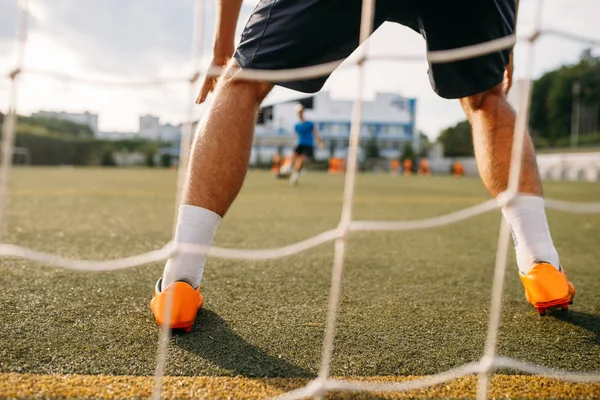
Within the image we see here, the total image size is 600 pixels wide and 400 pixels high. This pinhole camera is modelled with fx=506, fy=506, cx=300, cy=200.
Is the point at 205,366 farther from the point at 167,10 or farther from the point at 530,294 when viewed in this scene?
the point at 167,10

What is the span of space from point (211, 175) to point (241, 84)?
17cm

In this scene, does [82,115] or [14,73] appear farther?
[82,115]

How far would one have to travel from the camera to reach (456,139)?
37.9m

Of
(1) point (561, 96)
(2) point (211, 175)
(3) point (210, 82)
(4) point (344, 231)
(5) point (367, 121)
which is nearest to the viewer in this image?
(4) point (344, 231)

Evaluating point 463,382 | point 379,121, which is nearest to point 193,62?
point 463,382

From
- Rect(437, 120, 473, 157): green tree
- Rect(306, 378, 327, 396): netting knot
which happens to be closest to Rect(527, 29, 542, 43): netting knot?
Rect(306, 378, 327, 396): netting knot

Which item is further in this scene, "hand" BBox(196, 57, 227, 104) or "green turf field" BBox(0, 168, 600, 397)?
"hand" BBox(196, 57, 227, 104)

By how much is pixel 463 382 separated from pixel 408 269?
0.69 meters

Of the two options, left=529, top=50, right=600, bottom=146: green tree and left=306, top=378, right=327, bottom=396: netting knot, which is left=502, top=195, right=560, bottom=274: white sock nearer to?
left=306, top=378, right=327, bottom=396: netting knot

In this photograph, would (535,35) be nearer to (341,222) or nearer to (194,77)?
(341,222)

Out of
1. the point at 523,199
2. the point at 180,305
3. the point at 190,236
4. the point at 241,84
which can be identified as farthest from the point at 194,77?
the point at 523,199

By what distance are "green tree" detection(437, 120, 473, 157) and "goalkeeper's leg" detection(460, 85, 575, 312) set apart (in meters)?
34.3

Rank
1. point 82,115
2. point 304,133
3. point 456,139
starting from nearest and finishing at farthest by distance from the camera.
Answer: point 82,115
point 304,133
point 456,139

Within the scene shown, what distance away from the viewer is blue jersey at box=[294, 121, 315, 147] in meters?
6.54
